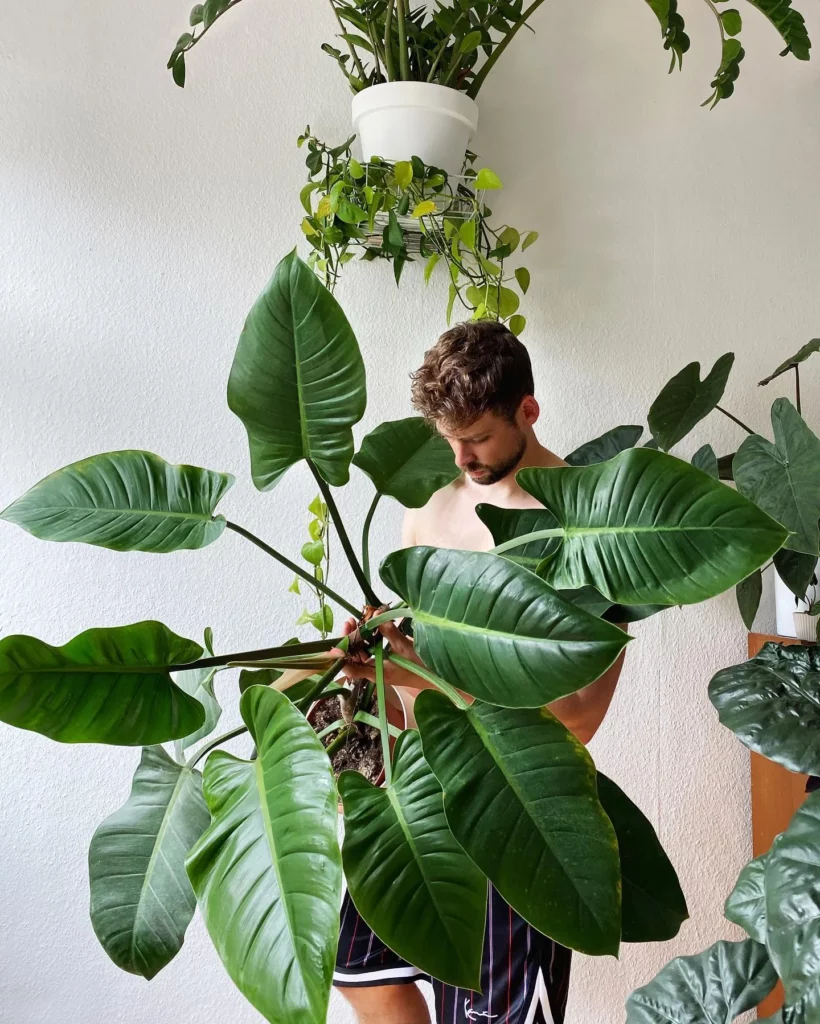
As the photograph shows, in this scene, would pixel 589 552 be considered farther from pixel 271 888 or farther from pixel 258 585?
pixel 258 585

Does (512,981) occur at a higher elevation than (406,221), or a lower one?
lower

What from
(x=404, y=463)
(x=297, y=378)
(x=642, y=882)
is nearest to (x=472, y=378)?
(x=404, y=463)

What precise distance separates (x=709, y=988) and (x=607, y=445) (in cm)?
87

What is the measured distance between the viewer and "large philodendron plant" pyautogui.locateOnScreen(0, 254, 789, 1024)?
0.53 metres

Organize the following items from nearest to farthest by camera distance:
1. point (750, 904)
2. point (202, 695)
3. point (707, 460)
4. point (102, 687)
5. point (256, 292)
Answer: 1. point (102, 687)
2. point (750, 904)
3. point (202, 695)
4. point (707, 460)
5. point (256, 292)

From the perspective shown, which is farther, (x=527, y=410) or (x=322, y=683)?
(x=527, y=410)

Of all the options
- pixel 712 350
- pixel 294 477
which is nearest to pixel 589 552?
pixel 294 477

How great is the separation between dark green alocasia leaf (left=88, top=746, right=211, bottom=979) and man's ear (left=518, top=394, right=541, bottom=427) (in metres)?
0.75

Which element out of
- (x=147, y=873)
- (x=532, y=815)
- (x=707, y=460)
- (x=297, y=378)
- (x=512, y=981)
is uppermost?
(x=707, y=460)

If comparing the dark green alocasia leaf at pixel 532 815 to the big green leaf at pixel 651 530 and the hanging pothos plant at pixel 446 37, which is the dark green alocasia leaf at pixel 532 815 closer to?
the big green leaf at pixel 651 530

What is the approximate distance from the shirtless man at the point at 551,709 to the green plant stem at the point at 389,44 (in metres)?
0.49

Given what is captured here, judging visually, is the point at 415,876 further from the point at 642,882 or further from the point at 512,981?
the point at 512,981

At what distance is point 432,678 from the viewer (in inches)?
27.9

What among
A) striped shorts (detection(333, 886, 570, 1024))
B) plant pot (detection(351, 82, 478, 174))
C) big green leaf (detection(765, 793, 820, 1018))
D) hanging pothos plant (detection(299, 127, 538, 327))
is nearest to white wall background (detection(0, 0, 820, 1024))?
hanging pothos plant (detection(299, 127, 538, 327))
